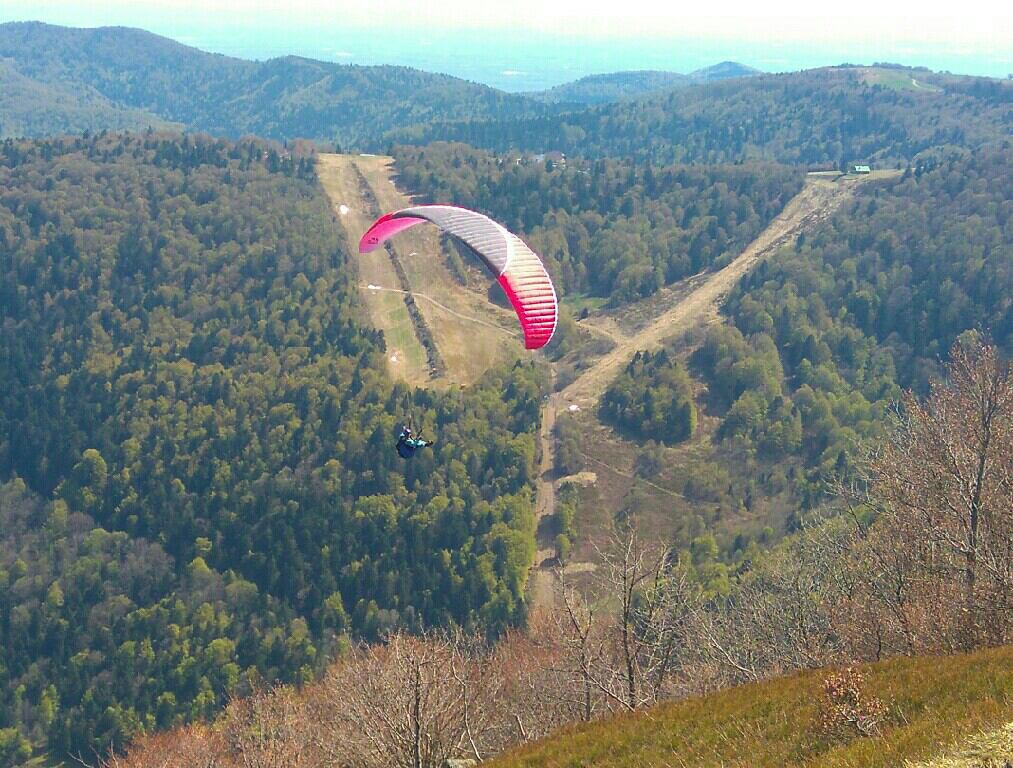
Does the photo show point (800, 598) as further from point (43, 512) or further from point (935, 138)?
point (935, 138)

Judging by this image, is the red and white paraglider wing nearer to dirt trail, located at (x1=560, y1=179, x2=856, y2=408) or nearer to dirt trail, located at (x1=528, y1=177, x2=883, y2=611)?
dirt trail, located at (x1=528, y1=177, x2=883, y2=611)

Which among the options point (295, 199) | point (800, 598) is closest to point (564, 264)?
point (295, 199)

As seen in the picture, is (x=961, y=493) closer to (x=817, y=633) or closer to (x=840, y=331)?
(x=817, y=633)

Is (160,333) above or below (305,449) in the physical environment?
above

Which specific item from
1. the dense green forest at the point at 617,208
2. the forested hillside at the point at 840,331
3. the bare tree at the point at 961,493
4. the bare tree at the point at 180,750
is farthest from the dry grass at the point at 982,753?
the dense green forest at the point at 617,208

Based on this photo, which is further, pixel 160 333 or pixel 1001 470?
pixel 160 333

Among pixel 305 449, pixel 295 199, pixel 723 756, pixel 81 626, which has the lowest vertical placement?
pixel 81 626
